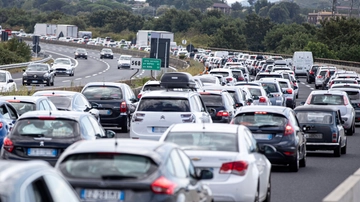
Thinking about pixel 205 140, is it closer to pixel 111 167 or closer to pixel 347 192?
pixel 347 192

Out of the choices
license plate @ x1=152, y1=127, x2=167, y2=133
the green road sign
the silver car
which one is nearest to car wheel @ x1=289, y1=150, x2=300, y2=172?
license plate @ x1=152, y1=127, x2=167, y2=133

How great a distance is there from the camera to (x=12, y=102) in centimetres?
2167

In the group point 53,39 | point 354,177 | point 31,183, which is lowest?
point 53,39

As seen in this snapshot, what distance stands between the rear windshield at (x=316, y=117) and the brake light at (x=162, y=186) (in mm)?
15190

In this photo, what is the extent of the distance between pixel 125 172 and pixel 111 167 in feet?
0.52

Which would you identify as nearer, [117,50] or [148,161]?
[148,161]

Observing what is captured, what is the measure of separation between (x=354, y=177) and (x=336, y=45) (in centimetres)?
11352

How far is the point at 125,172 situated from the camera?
8719 mm

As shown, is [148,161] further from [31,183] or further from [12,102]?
[12,102]

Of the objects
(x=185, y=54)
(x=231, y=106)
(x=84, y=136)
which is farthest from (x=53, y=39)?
(x=84, y=136)

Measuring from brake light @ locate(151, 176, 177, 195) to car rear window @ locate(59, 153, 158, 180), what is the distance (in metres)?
0.13

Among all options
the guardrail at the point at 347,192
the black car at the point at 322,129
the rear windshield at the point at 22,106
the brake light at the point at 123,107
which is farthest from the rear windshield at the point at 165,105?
the guardrail at the point at 347,192

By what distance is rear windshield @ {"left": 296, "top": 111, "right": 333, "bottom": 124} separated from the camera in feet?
77.0

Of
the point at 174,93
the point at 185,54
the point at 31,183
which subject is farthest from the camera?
the point at 185,54
